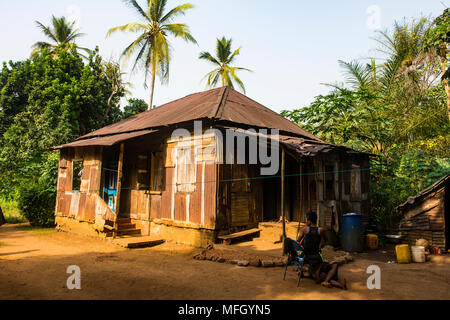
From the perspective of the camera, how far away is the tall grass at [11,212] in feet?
49.5

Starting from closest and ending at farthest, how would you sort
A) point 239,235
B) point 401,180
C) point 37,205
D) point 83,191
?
point 239,235 → point 83,191 → point 401,180 → point 37,205

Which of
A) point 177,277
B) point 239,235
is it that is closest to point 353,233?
point 239,235

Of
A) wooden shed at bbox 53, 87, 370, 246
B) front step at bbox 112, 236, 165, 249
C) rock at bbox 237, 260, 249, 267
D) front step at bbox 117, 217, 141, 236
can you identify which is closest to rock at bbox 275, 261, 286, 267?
rock at bbox 237, 260, 249, 267

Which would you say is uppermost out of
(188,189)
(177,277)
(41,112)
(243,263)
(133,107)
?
(133,107)

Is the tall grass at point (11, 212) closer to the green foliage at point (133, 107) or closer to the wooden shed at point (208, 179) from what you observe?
the wooden shed at point (208, 179)

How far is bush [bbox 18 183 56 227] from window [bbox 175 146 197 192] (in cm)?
785

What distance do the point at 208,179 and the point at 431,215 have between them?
668 cm

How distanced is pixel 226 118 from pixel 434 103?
1348 centimetres

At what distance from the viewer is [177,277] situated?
6078 millimetres

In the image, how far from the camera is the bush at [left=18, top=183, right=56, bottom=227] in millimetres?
13539

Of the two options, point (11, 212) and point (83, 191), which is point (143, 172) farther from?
point (11, 212)

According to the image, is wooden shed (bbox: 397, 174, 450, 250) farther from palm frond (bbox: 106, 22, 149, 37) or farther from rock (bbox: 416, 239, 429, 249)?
palm frond (bbox: 106, 22, 149, 37)
